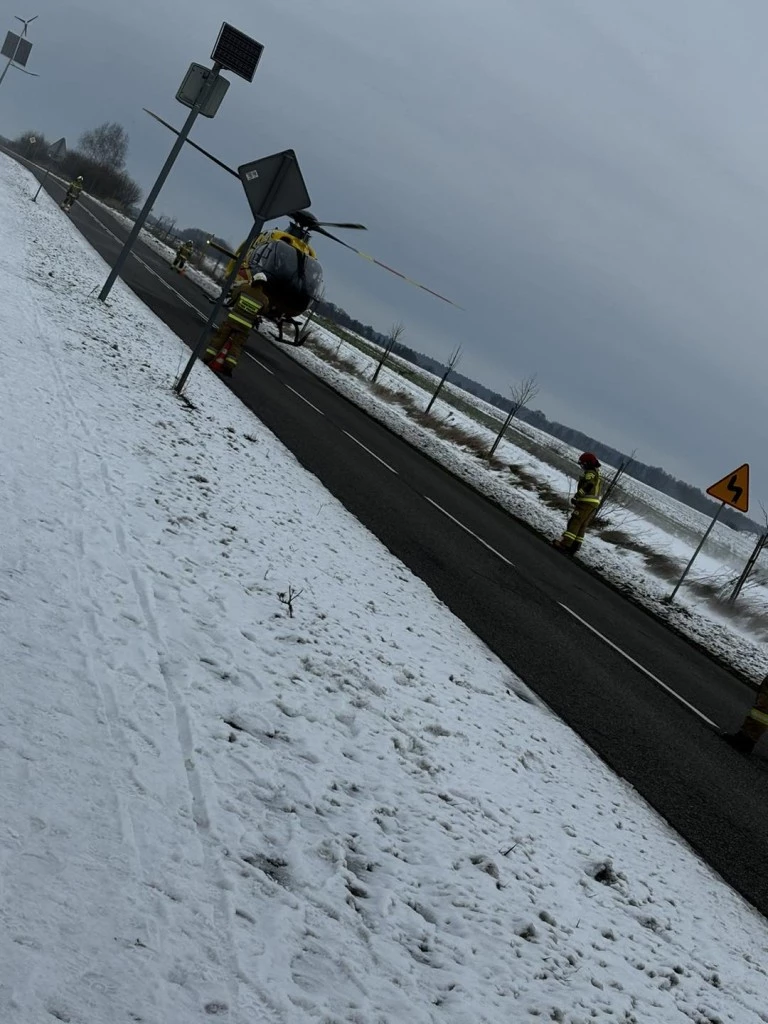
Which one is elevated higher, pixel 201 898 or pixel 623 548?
pixel 623 548

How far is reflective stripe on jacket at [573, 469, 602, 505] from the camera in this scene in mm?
15930

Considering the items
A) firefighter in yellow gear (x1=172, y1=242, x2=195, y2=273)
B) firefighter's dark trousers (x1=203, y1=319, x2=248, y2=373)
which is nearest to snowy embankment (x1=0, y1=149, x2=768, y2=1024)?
firefighter's dark trousers (x1=203, y1=319, x2=248, y2=373)

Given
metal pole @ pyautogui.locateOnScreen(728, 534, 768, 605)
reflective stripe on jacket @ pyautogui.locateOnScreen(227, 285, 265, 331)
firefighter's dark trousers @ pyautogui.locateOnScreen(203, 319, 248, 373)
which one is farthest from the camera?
metal pole @ pyautogui.locateOnScreen(728, 534, 768, 605)

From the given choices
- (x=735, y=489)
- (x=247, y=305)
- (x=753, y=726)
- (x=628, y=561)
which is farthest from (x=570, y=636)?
(x=628, y=561)

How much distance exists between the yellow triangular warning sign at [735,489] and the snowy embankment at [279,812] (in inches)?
377

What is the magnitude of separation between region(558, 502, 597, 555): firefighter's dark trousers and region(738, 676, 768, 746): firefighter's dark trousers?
7976mm

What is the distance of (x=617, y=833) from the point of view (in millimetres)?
4906

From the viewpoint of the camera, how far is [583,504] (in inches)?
627

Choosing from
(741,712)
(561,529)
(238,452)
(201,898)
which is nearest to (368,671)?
(201,898)

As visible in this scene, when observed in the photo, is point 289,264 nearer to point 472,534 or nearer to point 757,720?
point 472,534

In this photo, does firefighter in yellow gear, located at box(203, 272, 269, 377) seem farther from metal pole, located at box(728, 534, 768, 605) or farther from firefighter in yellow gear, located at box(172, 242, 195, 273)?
firefighter in yellow gear, located at box(172, 242, 195, 273)

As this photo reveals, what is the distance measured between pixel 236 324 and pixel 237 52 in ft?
15.3

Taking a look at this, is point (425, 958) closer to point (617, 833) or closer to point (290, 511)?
point (617, 833)

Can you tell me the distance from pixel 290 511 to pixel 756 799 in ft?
16.6
